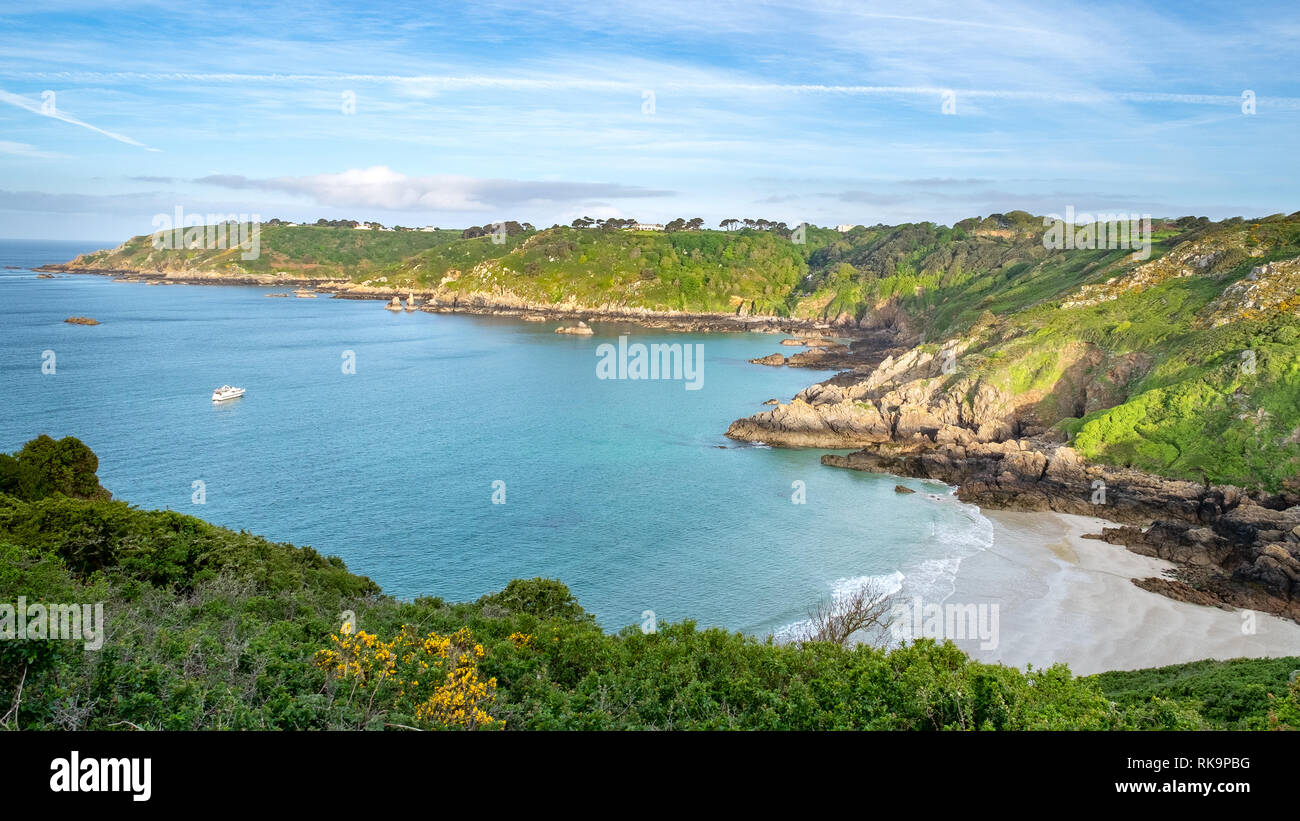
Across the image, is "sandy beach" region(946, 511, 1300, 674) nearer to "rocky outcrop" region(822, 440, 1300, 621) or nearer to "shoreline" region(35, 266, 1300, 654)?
"shoreline" region(35, 266, 1300, 654)

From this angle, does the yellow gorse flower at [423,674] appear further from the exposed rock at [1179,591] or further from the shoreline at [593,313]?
the shoreline at [593,313]

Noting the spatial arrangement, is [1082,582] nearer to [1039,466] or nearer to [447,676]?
[1039,466]

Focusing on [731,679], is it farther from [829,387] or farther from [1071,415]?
[829,387]

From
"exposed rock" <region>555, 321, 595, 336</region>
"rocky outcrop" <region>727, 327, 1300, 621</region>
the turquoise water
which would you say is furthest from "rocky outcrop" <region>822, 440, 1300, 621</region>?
"exposed rock" <region>555, 321, 595, 336</region>

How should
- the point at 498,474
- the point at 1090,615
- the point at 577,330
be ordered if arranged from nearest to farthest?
the point at 1090,615, the point at 498,474, the point at 577,330

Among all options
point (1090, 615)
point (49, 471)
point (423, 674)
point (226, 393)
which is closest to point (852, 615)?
A: point (1090, 615)

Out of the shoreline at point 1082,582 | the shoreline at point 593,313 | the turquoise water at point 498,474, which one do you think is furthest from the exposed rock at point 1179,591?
the shoreline at point 593,313

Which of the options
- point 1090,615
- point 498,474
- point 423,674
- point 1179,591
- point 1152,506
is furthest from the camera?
point 498,474
